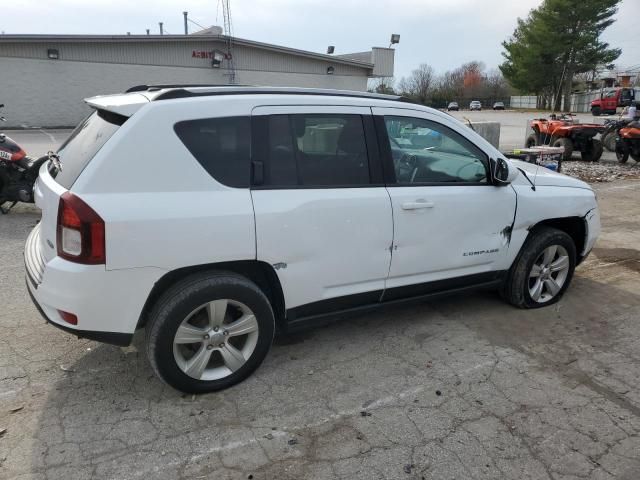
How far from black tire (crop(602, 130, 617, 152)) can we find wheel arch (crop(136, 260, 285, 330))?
51.8ft


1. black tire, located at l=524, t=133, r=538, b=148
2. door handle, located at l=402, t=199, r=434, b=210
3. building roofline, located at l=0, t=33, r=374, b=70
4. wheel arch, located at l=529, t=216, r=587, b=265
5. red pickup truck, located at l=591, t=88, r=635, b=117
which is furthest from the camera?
red pickup truck, located at l=591, t=88, r=635, b=117

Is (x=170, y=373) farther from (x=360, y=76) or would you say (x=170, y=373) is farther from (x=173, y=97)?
(x=360, y=76)

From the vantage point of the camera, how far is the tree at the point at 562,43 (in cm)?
4919

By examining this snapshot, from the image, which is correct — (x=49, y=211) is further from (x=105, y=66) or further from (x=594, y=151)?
(x=105, y=66)

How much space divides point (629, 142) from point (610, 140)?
2.29m

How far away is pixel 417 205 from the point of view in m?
3.54

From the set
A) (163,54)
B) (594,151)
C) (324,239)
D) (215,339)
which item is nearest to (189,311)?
(215,339)

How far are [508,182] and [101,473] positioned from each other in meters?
3.35

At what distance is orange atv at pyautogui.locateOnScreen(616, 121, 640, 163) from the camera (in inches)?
550

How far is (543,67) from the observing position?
2068 inches

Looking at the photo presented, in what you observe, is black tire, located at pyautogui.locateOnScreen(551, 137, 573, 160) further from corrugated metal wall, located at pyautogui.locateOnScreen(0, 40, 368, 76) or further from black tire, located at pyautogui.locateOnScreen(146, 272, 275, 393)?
corrugated metal wall, located at pyautogui.locateOnScreen(0, 40, 368, 76)

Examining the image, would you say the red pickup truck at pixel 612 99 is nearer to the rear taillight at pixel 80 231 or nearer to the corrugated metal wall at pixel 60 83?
the corrugated metal wall at pixel 60 83

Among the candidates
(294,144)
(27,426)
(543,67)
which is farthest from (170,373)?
(543,67)

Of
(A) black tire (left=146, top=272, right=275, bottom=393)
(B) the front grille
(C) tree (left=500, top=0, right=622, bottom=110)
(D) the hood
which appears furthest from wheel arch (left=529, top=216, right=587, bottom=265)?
(C) tree (left=500, top=0, right=622, bottom=110)
